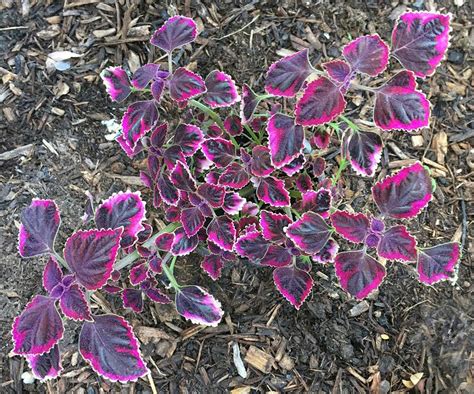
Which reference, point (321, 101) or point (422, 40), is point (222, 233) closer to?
point (321, 101)

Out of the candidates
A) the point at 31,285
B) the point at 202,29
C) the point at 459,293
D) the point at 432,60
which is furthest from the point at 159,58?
the point at 459,293

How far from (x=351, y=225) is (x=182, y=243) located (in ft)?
1.74

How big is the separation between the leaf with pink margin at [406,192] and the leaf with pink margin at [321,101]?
0.83 feet

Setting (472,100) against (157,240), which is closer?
(157,240)

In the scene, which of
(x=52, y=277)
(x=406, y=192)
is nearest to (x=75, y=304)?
(x=52, y=277)

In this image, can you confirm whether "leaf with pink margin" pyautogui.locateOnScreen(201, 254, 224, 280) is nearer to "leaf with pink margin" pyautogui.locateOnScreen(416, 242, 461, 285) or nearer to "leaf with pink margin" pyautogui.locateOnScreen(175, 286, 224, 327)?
"leaf with pink margin" pyautogui.locateOnScreen(175, 286, 224, 327)

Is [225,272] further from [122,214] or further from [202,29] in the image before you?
[202,29]

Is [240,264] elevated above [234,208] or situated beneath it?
situated beneath

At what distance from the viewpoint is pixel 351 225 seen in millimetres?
1588

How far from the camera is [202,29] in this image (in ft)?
7.63

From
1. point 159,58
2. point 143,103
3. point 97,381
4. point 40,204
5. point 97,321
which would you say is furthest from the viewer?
point 159,58

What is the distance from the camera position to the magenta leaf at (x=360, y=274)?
1.57 meters

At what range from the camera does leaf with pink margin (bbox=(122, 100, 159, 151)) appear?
5.60 feet

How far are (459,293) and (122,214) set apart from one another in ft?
4.27
